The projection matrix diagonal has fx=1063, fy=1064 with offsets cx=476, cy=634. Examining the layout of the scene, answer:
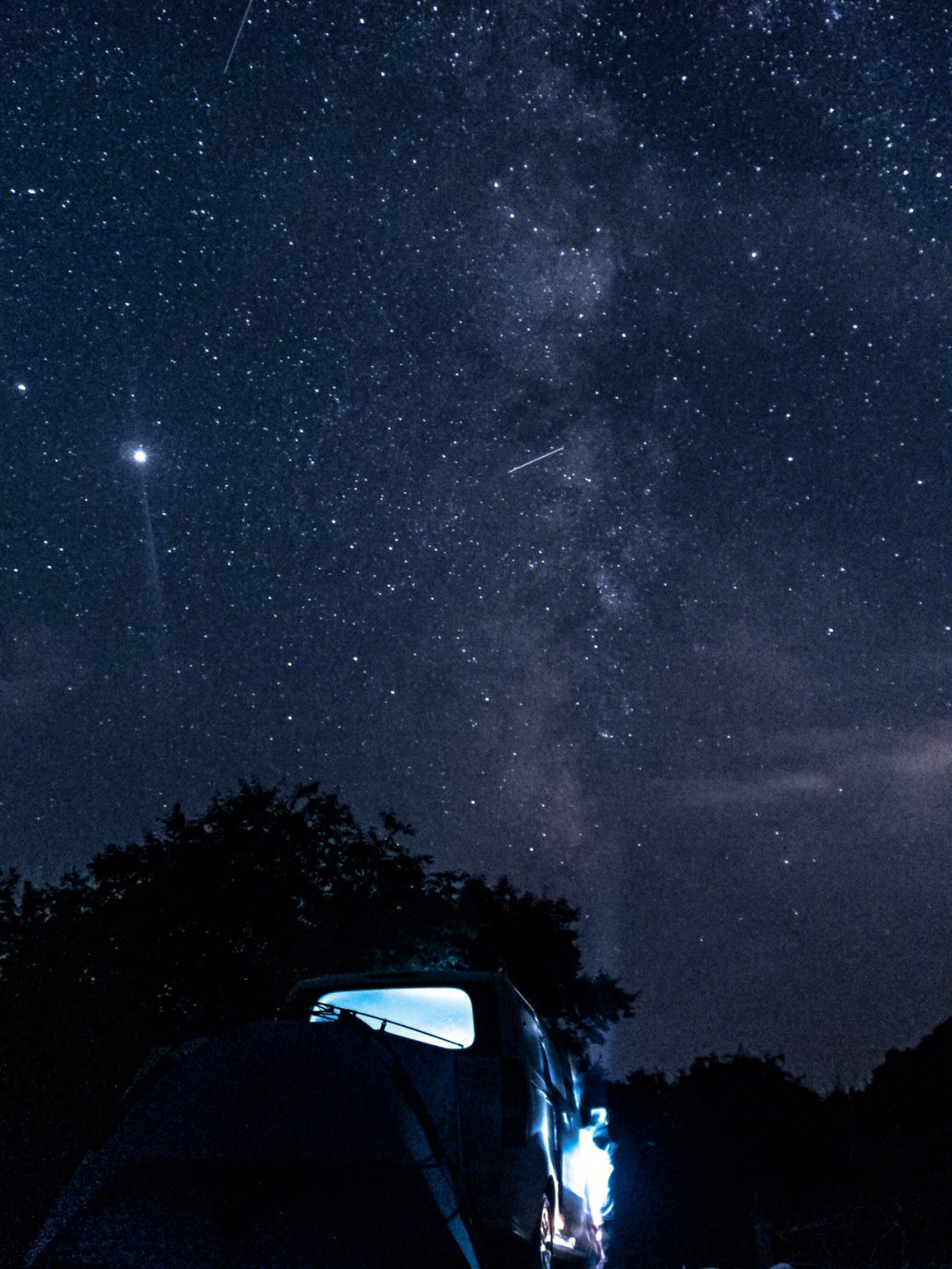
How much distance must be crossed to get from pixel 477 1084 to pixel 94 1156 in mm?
1699

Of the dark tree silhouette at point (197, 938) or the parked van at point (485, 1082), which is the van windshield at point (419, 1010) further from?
the dark tree silhouette at point (197, 938)

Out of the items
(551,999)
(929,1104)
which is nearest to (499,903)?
(551,999)

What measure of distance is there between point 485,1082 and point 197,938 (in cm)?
1518

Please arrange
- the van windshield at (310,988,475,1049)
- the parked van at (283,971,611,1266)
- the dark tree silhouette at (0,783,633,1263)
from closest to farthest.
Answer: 1. the parked van at (283,971,611,1266)
2. the van windshield at (310,988,475,1049)
3. the dark tree silhouette at (0,783,633,1263)

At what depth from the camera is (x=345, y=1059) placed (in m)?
4.26

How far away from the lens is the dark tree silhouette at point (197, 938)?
12.2m

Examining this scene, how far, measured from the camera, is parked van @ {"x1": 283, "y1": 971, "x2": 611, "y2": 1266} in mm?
4598

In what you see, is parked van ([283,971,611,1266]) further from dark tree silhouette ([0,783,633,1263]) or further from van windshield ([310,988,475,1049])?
dark tree silhouette ([0,783,633,1263])

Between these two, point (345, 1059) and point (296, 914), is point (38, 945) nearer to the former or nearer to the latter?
point (296, 914)

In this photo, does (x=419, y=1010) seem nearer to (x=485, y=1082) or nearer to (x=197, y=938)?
(x=485, y=1082)

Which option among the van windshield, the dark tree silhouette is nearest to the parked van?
the van windshield

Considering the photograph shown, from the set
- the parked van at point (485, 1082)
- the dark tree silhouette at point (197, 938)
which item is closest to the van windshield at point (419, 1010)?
the parked van at point (485, 1082)

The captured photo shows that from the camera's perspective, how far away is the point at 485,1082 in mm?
5016

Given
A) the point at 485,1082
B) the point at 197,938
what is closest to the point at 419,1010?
the point at 485,1082
